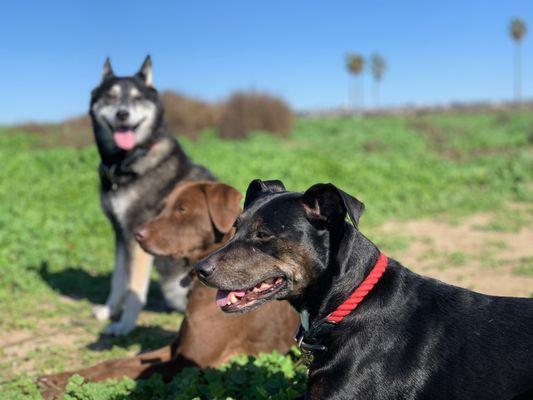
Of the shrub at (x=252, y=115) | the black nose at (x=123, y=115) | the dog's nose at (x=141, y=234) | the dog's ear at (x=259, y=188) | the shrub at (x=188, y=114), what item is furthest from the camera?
the shrub at (x=252, y=115)

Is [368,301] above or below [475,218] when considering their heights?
above

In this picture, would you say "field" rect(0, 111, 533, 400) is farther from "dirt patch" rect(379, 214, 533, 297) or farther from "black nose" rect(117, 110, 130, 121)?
"black nose" rect(117, 110, 130, 121)

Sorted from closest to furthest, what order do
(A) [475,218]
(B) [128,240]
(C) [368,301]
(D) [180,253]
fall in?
(C) [368,301]
(D) [180,253]
(B) [128,240]
(A) [475,218]

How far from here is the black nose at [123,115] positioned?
24.1 feet

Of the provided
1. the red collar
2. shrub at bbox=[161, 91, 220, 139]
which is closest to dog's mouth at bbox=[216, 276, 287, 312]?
the red collar

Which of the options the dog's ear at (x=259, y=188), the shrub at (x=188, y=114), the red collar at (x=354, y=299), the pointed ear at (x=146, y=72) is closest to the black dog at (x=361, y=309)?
the red collar at (x=354, y=299)

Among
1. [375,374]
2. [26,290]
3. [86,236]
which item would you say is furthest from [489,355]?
[86,236]

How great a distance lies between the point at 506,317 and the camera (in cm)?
325

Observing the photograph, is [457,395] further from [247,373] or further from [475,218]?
[475,218]

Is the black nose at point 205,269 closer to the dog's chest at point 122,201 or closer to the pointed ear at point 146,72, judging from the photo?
the dog's chest at point 122,201

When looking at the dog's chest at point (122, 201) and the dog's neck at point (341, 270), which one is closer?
Answer: the dog's neck at point (341, 270)

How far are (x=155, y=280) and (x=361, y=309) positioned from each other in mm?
6323

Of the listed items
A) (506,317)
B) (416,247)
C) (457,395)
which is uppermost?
(506,317)

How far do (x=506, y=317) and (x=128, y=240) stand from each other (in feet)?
16.0
